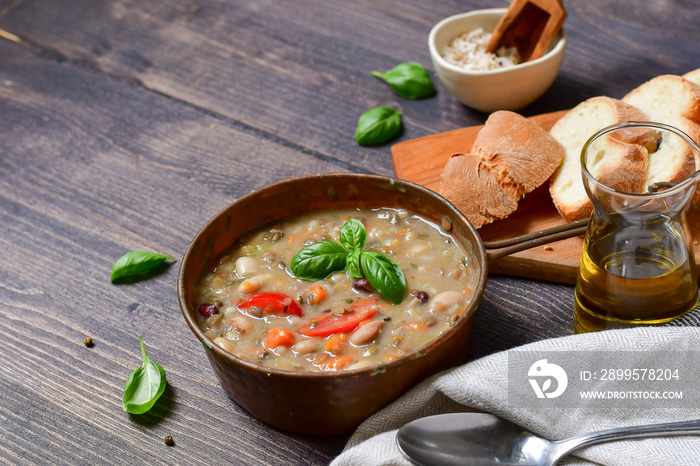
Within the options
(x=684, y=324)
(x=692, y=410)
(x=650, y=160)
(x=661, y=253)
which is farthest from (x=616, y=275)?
(x=650, y=160)

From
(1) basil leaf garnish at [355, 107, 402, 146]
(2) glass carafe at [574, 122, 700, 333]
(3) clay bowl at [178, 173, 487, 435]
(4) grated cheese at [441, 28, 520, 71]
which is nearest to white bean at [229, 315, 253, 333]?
(3) clay bowl at [178, 173, 487, 435]

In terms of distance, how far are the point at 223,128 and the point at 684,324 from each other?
6.77 ft

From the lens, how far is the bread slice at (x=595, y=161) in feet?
7.30

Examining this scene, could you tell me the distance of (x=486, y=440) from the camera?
5.75ft

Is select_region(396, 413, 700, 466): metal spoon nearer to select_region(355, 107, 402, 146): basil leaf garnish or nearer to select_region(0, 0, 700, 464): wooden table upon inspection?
select_region(0, 0, 700, 464): wooden table

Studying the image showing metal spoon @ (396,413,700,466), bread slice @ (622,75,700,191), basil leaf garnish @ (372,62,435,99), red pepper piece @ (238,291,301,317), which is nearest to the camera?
metal spoon @ (396,413,700,466)

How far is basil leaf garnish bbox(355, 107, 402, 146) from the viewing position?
9.79 feet

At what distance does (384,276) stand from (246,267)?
0.46m

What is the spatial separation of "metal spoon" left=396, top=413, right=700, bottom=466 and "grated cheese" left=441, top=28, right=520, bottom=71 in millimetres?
1660

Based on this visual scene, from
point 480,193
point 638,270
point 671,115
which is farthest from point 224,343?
point 671,115

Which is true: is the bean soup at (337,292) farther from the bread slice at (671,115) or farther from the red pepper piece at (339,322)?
the bread slice at (671,115)

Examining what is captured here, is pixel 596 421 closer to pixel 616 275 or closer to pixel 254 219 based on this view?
pixel 616 275

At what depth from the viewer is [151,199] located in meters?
2.88

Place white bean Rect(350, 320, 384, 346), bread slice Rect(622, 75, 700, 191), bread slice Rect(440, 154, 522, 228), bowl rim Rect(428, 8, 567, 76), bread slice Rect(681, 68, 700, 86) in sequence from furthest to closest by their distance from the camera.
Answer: bowl rim Rect(428, 8, 567, 76) → bread slice Rect(681, 68, 700, 86) → bread slice Rect(440, 154, 522, 228) → bread slice Rect(622, 75, 700, 191) → white bean Rect(350, 320, 384, 346)
